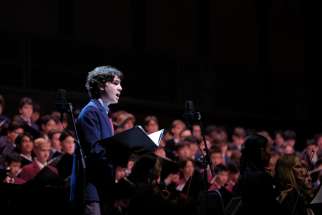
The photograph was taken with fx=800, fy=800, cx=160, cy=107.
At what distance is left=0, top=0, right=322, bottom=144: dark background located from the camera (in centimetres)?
1330

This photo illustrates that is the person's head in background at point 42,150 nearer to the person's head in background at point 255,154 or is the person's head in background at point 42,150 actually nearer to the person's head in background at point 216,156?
the person's head in background at point 216,156

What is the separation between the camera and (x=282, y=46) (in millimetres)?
17734

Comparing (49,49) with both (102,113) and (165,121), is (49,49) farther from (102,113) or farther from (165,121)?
(102,113)

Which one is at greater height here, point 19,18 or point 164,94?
point 19,18

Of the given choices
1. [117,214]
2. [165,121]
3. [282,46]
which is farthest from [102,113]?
[282,46]

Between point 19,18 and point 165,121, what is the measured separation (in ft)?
10.4

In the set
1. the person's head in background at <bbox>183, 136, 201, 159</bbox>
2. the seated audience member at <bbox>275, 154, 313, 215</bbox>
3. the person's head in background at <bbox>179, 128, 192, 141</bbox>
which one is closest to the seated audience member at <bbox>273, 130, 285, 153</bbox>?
the person's head in background at <bbox>179, 128, 192, 141</bbox>

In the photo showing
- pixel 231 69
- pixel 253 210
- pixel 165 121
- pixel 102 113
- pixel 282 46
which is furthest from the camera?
pixel 282 46

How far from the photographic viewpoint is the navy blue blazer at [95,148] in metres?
5.64

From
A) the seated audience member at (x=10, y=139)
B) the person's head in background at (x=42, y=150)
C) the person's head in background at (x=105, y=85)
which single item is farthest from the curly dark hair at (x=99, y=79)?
the person's head in background at (x=42, y=150)

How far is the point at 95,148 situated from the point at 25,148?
4.00m

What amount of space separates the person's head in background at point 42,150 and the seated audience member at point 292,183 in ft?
10.0

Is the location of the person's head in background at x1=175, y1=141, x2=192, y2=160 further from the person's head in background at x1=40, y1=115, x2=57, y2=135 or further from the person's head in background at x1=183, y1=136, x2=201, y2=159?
the person's head in background at x1=40, y1=115, x2=57, y2=135

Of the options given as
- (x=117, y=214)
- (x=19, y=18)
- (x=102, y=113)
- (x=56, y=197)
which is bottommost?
(x=117, y=214)
